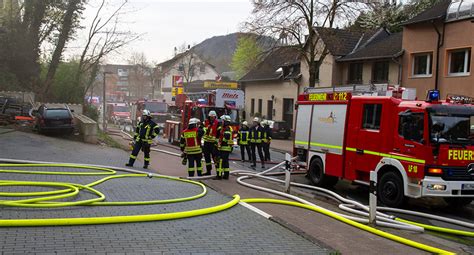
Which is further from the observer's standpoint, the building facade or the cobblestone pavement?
the building facade

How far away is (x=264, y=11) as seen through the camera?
2447cm

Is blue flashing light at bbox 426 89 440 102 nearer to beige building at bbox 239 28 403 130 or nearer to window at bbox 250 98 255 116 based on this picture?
A: beige building at bbox 239 28 403 130

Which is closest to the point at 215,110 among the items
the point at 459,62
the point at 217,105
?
the point at 217,105

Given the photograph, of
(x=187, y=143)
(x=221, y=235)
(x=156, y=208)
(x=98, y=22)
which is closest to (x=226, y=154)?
(x=187, y=143)

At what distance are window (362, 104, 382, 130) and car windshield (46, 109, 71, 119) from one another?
13737 mm

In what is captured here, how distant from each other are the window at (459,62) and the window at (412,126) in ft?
40.2

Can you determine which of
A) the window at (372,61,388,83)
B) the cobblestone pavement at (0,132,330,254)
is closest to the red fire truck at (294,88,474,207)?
the cobblestone pavement at (0,132,330,254)

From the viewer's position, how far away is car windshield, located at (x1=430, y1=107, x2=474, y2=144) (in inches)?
370

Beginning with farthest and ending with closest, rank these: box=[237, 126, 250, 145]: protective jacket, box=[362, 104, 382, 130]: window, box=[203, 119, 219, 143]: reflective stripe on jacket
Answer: box=[237, 126, 250, 145]: protective jacket, box=[203, 119, 219, 143]: reflective stripe on jacket, box=[362, 104, 382, 130]: window

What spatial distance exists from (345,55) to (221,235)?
85.6 ft

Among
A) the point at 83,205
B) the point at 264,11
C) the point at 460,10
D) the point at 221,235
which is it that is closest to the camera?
the point at 221,235

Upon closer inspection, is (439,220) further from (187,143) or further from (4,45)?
(4,45)

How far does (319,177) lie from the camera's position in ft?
41.7

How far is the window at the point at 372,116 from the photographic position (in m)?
10.7
